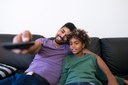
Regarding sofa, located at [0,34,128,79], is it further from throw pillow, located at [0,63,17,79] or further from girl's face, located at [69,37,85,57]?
girl's face, located at [69,37,85,57]

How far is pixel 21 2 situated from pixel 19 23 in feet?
0.87

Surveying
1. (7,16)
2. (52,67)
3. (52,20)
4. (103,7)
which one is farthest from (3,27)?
(103,7)

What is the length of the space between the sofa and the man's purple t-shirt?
32 cm

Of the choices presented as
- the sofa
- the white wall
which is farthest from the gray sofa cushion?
the white wall

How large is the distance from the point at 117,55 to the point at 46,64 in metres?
0.77

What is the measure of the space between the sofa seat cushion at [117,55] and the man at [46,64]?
1.06 ft

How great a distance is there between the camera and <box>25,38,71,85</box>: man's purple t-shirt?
1640mm

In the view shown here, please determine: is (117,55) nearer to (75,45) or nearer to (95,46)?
(95,46)

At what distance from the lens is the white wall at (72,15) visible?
7.25ft

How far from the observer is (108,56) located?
6.57 feet

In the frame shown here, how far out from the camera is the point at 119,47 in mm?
1981

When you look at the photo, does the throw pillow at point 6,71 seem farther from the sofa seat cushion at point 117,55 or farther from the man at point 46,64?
the sofa seat cushion at point 117,55

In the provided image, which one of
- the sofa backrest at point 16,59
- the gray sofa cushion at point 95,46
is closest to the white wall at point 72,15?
the gray sofa cushion at point 95,46

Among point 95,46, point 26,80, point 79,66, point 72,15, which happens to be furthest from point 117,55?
point 26,80
